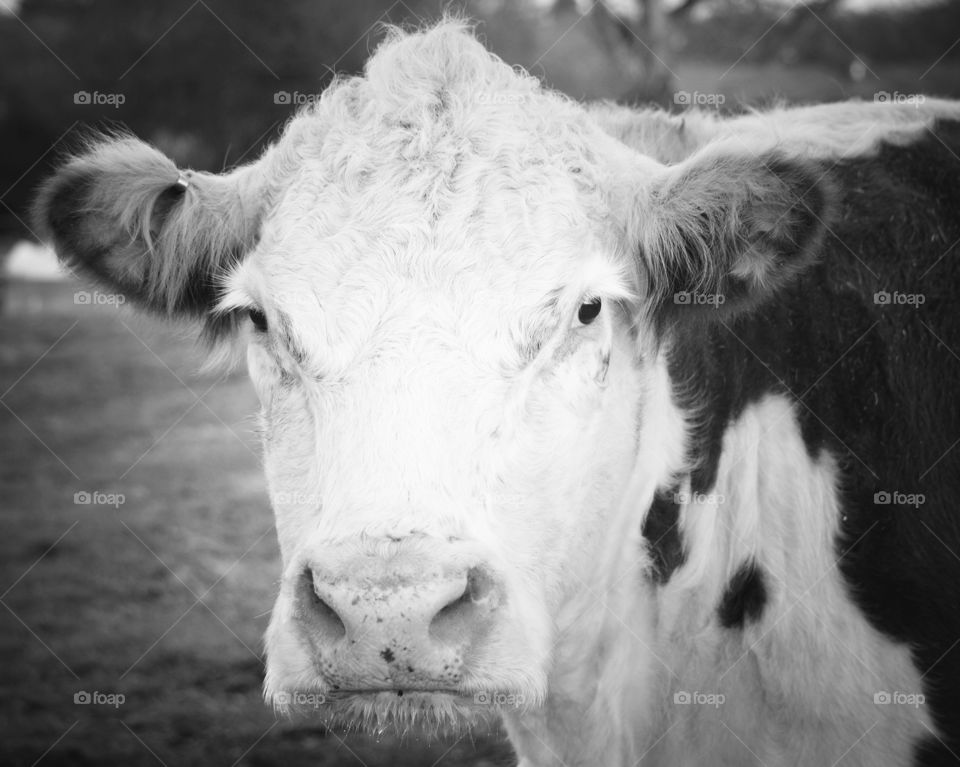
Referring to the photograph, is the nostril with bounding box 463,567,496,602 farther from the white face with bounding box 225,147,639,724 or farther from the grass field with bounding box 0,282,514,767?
the grass field with bounding box 0,282,514,767

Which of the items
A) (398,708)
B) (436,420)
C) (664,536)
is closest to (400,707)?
(398,708)

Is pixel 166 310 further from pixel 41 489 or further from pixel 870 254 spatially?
pixel 41 489

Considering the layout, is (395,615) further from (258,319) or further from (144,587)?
(144,587)

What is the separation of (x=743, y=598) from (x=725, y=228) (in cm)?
116

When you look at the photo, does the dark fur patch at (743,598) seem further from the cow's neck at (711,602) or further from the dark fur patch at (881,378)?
the dark fur patch at (881,378)

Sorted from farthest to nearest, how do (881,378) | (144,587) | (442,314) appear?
(144,587), (881,378), (442,314)

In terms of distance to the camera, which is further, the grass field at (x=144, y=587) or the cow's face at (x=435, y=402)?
the grass field at (x=144, y=587)

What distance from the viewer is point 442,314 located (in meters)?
2.28

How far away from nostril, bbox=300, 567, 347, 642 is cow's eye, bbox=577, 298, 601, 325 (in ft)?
3.34

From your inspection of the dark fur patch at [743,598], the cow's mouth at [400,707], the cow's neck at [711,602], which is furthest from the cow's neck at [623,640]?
the cow's mouth at [400,707]

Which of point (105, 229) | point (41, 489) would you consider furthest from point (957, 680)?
point (41, 489)

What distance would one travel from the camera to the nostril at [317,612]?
206 cm

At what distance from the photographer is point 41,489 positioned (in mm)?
8062

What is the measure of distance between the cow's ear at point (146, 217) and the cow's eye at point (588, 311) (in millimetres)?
1112
